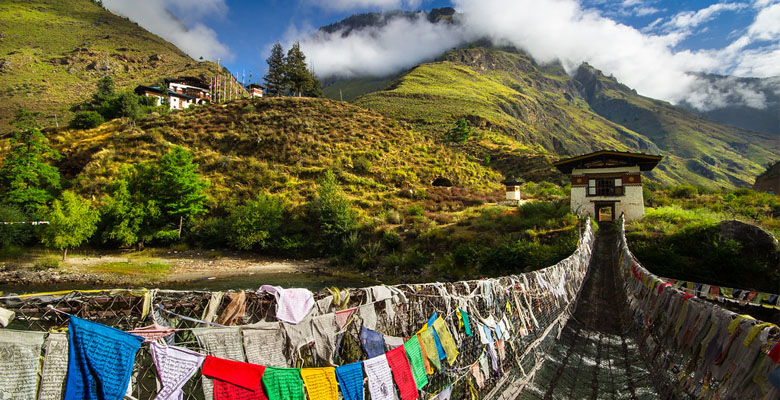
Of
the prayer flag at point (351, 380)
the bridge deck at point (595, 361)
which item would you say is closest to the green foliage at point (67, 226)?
the prayer flag at point (351, 380)

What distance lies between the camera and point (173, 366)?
335 cm

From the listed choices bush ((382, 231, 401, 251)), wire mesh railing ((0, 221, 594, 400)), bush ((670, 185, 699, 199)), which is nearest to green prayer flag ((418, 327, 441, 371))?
wire mesh railing ((0, 221, 594, 400))

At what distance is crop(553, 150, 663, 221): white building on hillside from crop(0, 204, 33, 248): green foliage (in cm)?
4167

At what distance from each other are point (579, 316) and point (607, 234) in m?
14.3

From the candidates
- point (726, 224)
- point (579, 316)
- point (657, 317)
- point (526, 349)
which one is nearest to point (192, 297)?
point (526, 349)

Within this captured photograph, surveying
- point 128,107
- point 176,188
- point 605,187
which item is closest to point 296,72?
point 128,107

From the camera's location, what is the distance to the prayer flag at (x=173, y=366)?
3256 millimetres

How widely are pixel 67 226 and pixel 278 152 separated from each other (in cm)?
2496

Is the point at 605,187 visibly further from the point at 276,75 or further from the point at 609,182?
the point at 276,75

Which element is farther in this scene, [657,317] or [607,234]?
[607,234]

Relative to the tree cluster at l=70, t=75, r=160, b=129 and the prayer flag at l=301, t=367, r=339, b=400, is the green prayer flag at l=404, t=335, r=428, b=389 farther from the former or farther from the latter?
the tree cluster at l=70, t=75, r=160, b=129

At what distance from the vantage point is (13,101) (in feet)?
210

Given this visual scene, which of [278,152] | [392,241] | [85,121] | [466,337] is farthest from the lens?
[85,121]

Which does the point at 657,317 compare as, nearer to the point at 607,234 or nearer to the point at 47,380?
the point at 47,380
